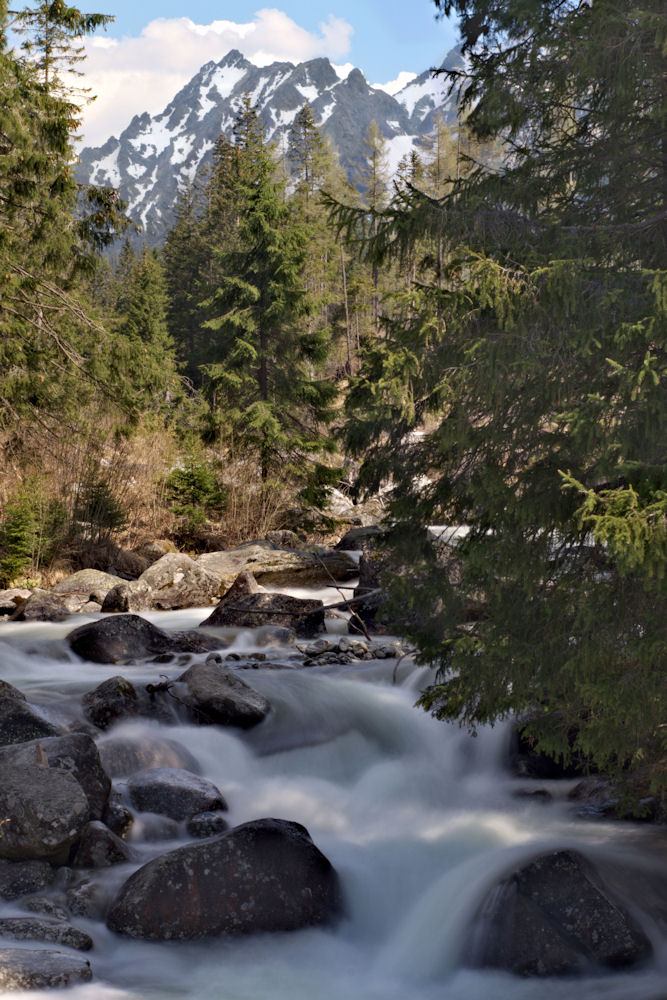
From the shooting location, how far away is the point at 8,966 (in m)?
4.18

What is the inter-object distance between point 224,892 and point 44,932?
3.33 ft

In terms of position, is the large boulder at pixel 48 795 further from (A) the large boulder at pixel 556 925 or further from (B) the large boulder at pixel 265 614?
(B) the large boulder at pixel 265 614

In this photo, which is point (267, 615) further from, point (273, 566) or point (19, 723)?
point (19, 723)

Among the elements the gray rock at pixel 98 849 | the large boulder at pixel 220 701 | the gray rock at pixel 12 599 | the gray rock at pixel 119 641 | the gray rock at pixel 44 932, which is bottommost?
the gray rock at pixel 12 599

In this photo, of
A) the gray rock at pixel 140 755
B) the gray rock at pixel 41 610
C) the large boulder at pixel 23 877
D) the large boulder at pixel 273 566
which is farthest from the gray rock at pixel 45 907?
the large boulder at pixel 273 566

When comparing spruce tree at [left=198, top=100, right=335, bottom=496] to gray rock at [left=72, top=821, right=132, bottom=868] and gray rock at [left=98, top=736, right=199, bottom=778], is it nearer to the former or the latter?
gray rock at [left=98, top=736, right=199, bottom=778]

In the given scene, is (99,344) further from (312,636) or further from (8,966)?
(8,966)

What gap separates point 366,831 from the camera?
655 cm

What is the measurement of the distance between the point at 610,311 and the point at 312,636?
26.8ft

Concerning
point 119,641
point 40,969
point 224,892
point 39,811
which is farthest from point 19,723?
point 119,641

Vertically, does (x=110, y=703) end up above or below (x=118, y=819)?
above

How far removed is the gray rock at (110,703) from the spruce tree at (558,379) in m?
3.30

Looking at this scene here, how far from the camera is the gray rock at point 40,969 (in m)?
4.14

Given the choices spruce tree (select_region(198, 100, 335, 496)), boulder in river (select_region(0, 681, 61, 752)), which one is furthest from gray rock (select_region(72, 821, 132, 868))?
spruce tree (select_region(198, 100, 335, 496))
